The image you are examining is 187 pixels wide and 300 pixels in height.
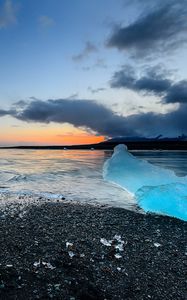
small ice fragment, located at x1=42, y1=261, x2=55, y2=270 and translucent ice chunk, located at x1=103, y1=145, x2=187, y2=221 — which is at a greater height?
translucent ice chunk, located at x1=103, y1=145, x2=187, y2=221

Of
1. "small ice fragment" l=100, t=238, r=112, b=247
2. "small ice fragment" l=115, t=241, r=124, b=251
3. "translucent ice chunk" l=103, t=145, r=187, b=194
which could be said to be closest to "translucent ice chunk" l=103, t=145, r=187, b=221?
"translucent ice chunk" l=103, t=145, r=187, b=194

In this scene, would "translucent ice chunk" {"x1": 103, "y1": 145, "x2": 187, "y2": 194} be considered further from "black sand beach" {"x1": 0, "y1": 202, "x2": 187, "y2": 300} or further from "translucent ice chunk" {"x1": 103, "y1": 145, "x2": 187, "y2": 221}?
"black sand beach" {"x1": 0, "y1": 202, "x2": 187, "y2": 300}

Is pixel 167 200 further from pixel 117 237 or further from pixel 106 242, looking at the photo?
pixel 106 242

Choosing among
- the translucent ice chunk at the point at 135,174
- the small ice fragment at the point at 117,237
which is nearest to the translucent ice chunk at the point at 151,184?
the translucent ice chunk at the point at 135,174

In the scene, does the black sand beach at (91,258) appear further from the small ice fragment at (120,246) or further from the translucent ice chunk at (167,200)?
the translucent ice chunk at (167,200)

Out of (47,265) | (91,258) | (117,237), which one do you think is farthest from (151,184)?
(47,265)

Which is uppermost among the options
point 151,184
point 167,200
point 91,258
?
point 167,200

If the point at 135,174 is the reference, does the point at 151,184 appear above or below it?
below

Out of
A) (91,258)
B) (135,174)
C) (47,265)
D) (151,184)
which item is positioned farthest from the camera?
(135,174)

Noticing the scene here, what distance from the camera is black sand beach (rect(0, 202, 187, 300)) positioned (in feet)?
11.7

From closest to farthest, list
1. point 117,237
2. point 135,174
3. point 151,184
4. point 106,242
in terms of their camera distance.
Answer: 1. point 106,242
2. point 117,237
3. point 151,184
4. point 135,174

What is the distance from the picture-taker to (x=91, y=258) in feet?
14.4

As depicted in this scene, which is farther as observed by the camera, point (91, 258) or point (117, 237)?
point (117, 237)

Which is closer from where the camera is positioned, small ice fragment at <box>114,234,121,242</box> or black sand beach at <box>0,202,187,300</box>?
black sand beach at <box>0,202,187,300</box>
